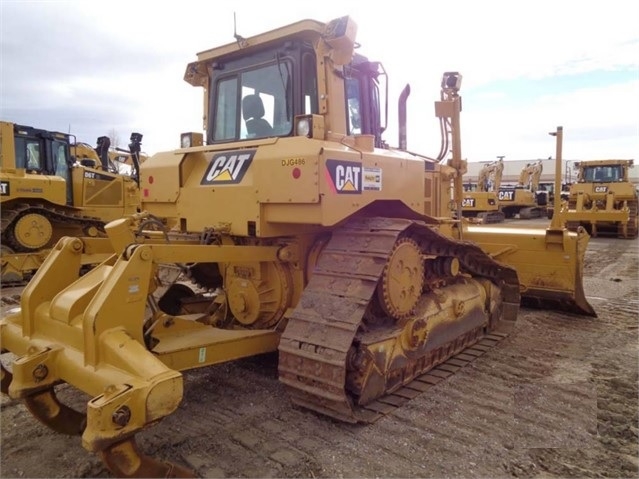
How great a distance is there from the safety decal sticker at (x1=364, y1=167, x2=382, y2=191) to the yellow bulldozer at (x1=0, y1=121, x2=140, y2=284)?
27.8 feet

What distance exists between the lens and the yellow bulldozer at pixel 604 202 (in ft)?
63.9

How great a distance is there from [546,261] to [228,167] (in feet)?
15.4

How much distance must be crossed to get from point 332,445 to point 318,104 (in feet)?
8.50

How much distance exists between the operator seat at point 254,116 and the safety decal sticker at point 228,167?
397 millimetres

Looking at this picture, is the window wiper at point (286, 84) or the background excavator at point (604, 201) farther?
the background excavator at point (604, 201)

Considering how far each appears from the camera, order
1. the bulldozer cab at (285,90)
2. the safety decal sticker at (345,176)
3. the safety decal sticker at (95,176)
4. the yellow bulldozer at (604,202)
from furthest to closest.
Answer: the yellow bulldozer at (604,202), the safety decal sticker at (95,176), the bulldozer cab at (285,90), the safety decal sticker at (345,176)

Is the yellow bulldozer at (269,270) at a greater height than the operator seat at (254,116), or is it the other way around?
the operator seat at (254,116)

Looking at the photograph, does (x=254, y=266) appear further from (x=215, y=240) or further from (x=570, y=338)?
(x=570, y=338)

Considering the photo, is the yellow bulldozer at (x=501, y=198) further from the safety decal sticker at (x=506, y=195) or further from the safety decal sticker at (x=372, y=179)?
the safety decal sticker at (x=372, y=179)

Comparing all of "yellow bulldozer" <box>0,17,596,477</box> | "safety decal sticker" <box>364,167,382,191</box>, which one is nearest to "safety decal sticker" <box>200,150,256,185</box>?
"yellow bulldozer" <box>0,17,596,477</box>

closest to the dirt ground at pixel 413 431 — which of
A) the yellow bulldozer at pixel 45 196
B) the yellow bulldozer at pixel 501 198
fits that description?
the yellow bulldozer at pixel 45 196

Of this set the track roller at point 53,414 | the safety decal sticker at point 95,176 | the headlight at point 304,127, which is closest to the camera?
the track roller at point 53,414

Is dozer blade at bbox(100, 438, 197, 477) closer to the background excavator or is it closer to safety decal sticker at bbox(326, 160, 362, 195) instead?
safety decal sticker at bbox(326, 160, 362, 195)

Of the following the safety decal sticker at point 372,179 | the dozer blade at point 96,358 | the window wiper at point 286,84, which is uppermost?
the window wiper at point 286,84
